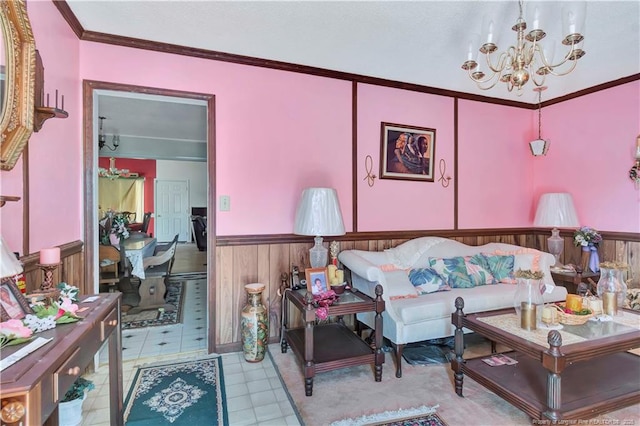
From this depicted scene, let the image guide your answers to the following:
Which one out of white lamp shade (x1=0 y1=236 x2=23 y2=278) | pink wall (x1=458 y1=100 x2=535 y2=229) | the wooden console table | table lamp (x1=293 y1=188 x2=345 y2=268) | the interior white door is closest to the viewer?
the wooden console table

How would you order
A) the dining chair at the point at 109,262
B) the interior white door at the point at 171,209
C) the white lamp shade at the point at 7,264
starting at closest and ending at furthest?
1. the white lamp shade at the point at 7,264
2. the dining chair at the point at 109,262
3. the interior white door at the point at 171,209

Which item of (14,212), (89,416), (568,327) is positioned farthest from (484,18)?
(89,416)

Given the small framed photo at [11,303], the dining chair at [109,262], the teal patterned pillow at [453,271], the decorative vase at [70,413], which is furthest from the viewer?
the dining chair at [109,262]

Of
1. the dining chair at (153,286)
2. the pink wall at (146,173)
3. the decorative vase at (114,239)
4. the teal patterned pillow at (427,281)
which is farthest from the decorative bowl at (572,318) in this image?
the pink wall at (146,173)

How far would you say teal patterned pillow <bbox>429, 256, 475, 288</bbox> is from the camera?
3010 mm

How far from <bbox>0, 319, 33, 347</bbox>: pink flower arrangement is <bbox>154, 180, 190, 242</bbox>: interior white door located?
891 cm

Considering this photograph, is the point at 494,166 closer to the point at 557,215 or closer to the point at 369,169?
the point at 557,215

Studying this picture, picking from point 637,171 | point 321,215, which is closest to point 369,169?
point 321,215

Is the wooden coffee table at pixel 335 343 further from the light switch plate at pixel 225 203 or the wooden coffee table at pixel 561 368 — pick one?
the light switch plate at pixel 225 203

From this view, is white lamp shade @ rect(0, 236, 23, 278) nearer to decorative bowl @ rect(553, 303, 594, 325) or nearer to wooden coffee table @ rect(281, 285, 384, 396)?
wooden coffee table @ rect(281, 285, 384, 396)

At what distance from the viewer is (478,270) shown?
10.3ft

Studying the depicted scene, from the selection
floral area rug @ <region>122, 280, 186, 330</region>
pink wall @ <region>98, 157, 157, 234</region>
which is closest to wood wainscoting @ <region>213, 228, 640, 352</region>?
floral area rug @ <region>122, 280, 186, 330</region>

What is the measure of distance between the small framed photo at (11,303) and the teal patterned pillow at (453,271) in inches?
112

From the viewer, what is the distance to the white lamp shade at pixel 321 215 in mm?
2512
